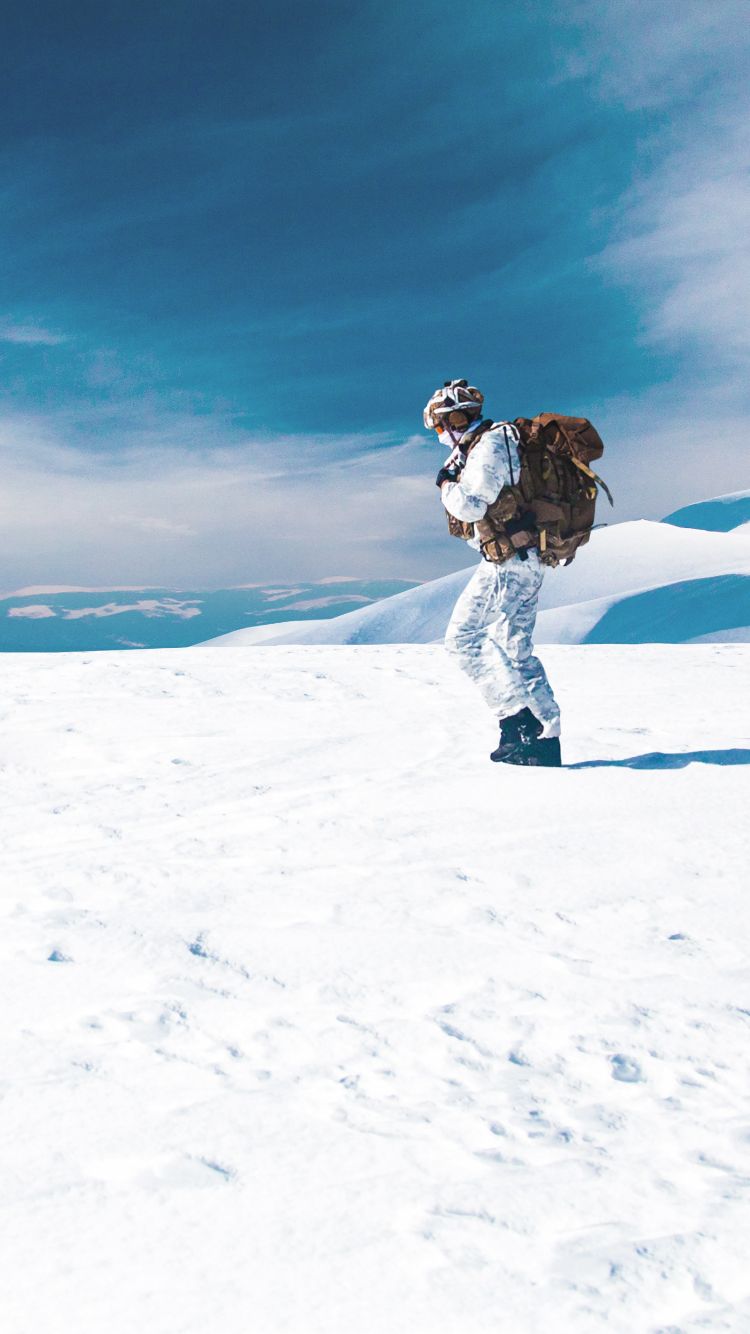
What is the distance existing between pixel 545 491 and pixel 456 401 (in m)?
0.77

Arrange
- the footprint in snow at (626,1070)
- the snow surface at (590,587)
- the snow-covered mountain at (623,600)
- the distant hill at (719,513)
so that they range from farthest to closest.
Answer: the distant hill at (719,513) < the snow surface at (590,587) < the snow-covered mountain at (623,600) < the footprint in snow at (626,1070)

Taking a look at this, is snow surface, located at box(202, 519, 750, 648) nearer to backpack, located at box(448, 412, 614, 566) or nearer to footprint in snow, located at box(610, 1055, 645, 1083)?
backpack, located at box(448, 412, 614, 566)

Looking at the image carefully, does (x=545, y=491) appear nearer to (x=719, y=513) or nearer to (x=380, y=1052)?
(x=380, y=1052)

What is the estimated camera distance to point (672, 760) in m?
5.66

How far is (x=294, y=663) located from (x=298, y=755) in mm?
4495

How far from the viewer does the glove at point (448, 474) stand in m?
5.59

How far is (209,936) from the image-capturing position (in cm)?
320

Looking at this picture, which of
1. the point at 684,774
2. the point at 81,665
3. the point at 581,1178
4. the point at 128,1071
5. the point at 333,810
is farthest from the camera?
the point at 81,665

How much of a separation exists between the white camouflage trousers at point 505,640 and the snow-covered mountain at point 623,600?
54.2 meters

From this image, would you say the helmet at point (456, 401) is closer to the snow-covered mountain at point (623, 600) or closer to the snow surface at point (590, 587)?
the snow-covered mountain at point (623, 600)

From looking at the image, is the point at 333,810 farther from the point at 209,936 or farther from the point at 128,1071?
the point at 128,1071

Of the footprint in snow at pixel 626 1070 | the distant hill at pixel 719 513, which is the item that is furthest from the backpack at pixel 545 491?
the distant hill at pixel 719 513

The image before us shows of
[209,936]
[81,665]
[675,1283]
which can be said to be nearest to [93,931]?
[209,936]

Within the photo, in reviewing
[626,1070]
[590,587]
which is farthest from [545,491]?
[590,587]
